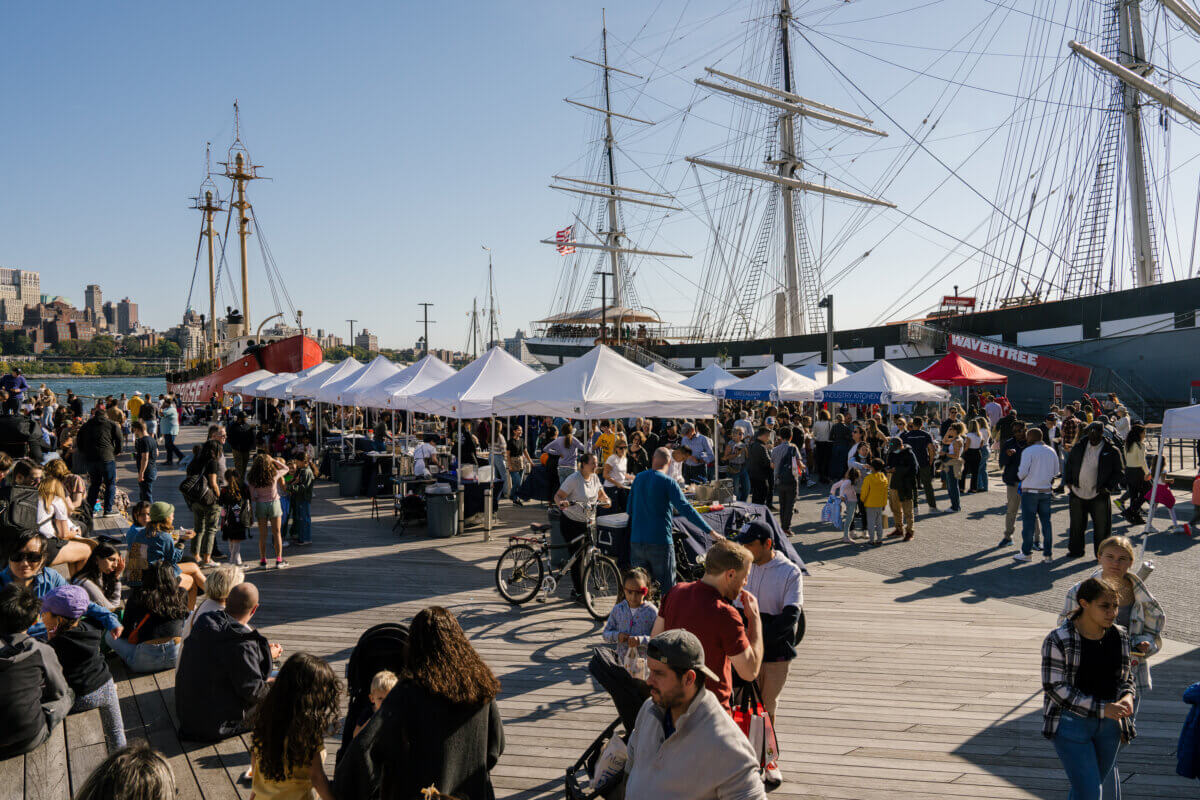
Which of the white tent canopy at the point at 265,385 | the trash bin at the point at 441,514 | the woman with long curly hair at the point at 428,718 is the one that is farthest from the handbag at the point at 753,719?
the white tent canopy at the point at 265,385

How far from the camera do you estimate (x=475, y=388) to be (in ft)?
39.8

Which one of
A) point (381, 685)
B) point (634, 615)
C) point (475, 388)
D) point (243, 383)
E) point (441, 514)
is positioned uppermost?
point (243, 383)

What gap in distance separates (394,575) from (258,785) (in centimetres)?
609

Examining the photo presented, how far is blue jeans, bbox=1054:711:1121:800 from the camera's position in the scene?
3.30 meters

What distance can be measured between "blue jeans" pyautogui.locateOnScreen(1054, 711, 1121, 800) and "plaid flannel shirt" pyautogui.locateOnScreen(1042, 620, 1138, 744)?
3cm

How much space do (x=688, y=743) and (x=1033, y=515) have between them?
8.85m

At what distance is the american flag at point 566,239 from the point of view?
2003 inches

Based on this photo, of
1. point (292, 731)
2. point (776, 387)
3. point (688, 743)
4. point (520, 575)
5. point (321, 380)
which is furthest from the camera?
point (321, 380)

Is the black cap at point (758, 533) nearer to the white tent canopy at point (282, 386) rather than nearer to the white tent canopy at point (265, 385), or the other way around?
the white tent canopy at point (282, 386)

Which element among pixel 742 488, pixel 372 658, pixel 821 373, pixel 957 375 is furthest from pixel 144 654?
pixel 821 373

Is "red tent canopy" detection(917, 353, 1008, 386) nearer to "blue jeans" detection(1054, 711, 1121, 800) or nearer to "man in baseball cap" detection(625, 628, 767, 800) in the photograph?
"blue jeans" detection(1054, 711, 1121, 800)

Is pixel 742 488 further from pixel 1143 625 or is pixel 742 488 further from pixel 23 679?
pixel 23 679

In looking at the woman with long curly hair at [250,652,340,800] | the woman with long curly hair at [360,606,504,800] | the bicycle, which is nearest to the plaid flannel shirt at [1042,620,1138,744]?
the woman with long curly hair at [360,606,504,800]

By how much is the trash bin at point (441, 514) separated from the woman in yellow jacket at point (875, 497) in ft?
19.6
